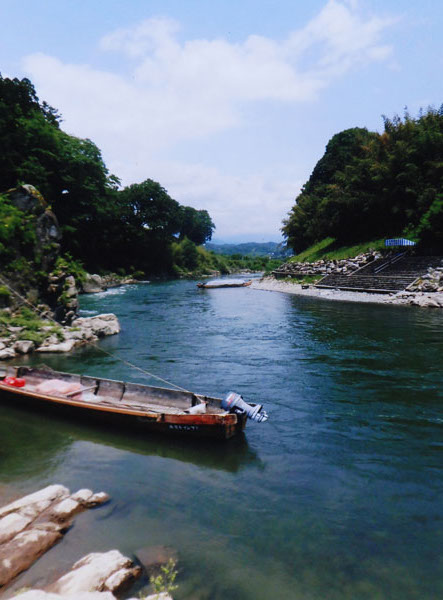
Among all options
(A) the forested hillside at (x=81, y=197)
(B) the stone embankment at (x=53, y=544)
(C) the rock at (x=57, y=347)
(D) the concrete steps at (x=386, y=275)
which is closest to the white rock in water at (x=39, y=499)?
(B) the stone embankment at (x=53, y=544)

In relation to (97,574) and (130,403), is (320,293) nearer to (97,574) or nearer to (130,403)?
(130,403)

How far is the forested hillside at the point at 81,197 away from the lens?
123 feet

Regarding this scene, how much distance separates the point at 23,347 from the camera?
18953 millimetres

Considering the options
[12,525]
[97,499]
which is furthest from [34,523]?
[97,499]

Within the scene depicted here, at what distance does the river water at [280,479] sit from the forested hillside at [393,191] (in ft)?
99.9

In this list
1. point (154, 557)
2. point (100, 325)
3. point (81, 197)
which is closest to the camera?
point (154, 557)

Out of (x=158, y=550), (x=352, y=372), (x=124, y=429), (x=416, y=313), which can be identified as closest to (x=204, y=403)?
(x=124, y=429)

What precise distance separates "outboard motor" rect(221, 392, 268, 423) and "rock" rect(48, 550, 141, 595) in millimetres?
4659

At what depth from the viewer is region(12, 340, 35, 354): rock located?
18.8 meters

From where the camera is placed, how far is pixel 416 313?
91.1ft

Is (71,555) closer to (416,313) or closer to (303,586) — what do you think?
(303,586)

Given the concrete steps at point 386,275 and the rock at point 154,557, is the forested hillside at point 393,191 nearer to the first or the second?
the concrete steps at point 386,275

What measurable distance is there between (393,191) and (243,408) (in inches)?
1754

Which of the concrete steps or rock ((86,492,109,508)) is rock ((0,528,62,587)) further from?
the concrete steps
